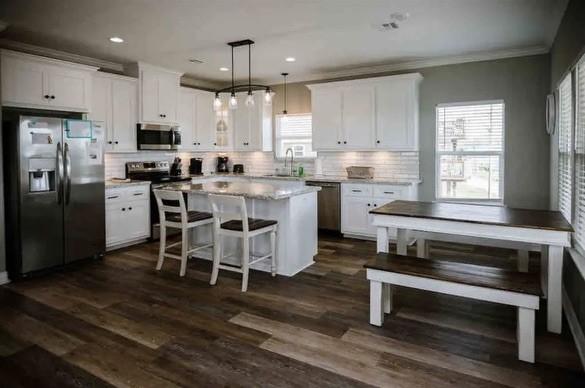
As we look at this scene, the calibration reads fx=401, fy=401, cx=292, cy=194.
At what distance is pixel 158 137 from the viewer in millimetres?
6234

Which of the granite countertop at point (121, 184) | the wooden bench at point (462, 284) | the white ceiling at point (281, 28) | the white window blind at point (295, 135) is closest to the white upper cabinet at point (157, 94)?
the white ceiling at point (281, 28)

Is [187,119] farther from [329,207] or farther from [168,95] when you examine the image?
[329,207]

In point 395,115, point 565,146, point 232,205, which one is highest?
point 395,115

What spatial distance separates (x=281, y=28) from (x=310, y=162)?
3069mm

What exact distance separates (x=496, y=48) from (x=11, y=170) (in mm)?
5917

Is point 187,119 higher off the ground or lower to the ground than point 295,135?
higher

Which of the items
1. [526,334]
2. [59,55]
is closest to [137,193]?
[59,55]

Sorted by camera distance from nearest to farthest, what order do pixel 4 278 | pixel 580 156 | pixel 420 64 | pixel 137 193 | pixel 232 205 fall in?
pixel 580 156 < pixel 232 205 < pixel 4 278 < pixel 137 193 < pixel 420 64

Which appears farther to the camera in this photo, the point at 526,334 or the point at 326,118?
the point at 326,118

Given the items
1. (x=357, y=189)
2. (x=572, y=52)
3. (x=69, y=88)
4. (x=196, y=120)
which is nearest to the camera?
(x=572, y=52)

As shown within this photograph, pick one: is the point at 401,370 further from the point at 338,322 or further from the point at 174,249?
the point at 174,249

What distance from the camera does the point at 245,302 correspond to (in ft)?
11.8

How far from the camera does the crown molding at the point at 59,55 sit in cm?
481

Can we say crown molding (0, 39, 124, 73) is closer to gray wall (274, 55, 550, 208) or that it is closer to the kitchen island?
the kitchen island
